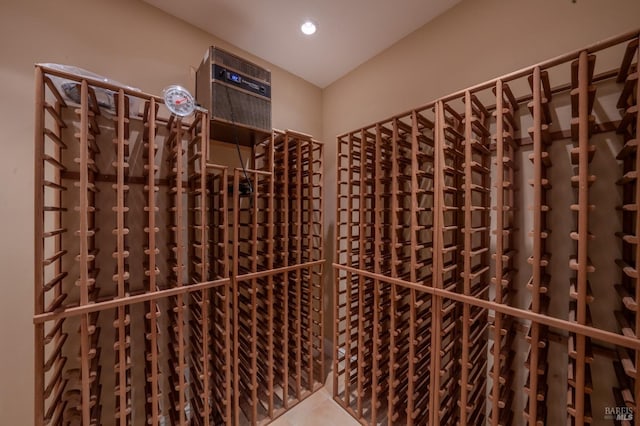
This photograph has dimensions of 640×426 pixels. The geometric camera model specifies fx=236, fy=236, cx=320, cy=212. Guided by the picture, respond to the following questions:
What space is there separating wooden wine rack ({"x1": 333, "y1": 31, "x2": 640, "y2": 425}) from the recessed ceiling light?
2.68 feet

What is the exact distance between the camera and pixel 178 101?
1.16m

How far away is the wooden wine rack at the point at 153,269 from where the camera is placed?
3.36ft

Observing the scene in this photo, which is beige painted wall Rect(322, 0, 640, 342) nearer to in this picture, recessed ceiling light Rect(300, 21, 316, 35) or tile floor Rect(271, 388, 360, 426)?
recessed ceiling light Rect(300, 21, 316, 35)

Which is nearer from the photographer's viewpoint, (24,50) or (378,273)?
(24,50)

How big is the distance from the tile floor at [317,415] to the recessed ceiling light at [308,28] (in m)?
2.63

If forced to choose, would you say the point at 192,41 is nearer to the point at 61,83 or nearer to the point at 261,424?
the point at 61,83

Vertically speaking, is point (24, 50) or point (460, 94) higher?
point (24, 50)

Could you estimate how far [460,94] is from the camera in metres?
1.12

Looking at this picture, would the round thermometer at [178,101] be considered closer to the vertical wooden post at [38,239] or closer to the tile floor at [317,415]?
the vertical wooden post at [38,239]

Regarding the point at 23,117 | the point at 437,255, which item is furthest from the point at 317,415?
the point at 23,117

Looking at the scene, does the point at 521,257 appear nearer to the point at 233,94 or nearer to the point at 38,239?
the point at 233,94

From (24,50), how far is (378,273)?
2.15m

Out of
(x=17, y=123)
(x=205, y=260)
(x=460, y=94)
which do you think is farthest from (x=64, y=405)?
(x=460, y=94)

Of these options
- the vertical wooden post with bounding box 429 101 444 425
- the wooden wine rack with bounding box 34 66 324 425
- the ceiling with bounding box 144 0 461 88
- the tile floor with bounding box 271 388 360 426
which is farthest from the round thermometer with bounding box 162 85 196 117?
the tile floor with bounding box 271 388 360 426
